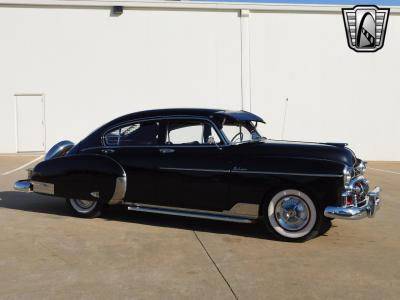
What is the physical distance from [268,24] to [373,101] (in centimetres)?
438

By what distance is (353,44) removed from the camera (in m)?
16.9

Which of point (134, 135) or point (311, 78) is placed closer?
point (134, 135)

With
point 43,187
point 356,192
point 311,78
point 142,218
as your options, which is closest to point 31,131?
point 311,78

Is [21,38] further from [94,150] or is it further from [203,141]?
[203,141]

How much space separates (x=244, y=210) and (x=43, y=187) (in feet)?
9.76

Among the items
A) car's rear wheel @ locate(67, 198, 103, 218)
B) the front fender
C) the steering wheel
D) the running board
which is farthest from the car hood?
car's rear wheel @ locate(67, 198, 103, 218)

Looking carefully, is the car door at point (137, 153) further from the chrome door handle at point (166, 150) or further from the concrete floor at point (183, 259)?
the concrete floor at point (183, 259)

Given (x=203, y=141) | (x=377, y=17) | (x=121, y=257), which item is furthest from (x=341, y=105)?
(x=121, y=257)

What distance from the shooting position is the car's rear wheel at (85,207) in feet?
22.5

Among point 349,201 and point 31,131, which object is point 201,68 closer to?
point 31,131

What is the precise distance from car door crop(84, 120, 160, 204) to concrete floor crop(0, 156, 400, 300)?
46 cm

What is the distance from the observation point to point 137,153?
6539 mm

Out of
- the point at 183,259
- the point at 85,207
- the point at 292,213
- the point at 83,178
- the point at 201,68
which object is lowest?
the point at 183,259

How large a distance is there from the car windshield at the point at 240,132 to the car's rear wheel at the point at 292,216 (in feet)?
3.17
